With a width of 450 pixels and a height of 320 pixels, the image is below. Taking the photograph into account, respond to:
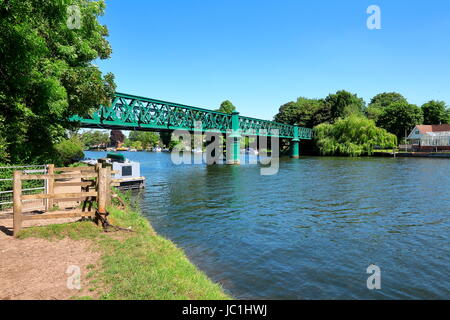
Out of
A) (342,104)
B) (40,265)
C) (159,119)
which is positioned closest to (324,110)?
(342,104)

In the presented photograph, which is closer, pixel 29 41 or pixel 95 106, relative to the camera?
pixel 29 41

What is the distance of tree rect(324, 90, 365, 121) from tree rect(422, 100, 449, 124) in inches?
969

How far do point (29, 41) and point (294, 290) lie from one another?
35.3 feet

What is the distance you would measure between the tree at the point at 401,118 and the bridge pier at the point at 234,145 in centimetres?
5590

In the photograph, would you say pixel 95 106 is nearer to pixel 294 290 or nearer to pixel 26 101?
pixel 26 101

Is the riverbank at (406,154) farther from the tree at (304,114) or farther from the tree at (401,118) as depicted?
the tree at (304,114)

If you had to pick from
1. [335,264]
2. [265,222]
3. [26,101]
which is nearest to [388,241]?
[335,264]

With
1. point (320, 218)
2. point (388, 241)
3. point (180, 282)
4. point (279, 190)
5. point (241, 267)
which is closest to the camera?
point (180, 282)

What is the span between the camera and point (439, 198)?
2073cm

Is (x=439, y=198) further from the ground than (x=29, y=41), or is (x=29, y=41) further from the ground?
(x=29, y=41)

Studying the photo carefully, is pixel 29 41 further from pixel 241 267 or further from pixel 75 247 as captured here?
pixel 241 267

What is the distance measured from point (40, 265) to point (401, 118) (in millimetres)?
107066
